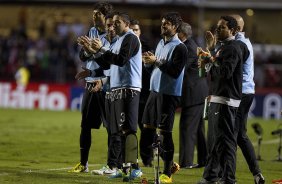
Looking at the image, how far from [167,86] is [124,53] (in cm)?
87

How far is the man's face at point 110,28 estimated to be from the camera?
39.8 feet

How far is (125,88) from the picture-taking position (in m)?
11.8

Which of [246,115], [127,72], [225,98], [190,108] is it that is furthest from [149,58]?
[190,108]

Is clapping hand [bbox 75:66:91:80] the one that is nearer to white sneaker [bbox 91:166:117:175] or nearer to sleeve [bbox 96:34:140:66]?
sleeve [bbox 96:34:140:66]

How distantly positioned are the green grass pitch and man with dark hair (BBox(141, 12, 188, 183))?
0.65 metres

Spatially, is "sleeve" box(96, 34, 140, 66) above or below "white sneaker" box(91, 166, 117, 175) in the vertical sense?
above

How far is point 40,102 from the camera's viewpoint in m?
31.0

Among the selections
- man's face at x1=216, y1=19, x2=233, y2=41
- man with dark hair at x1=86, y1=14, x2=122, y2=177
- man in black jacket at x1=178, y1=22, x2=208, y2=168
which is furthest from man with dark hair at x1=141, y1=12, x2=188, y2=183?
→ man in black jacket at x1=178, y1=22, x2=208, y2=168

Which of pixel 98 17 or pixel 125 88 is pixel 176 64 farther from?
pixel 98 17

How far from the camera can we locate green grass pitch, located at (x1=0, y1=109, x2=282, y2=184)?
12.2m

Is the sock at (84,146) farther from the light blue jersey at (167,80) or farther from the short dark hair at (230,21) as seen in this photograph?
the short dark hair at (230,21)

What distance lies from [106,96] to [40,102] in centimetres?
1886

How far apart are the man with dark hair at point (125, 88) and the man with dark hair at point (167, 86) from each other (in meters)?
0.28

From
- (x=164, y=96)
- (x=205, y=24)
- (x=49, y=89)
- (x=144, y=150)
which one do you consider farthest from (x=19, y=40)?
(x=164, y=96)
